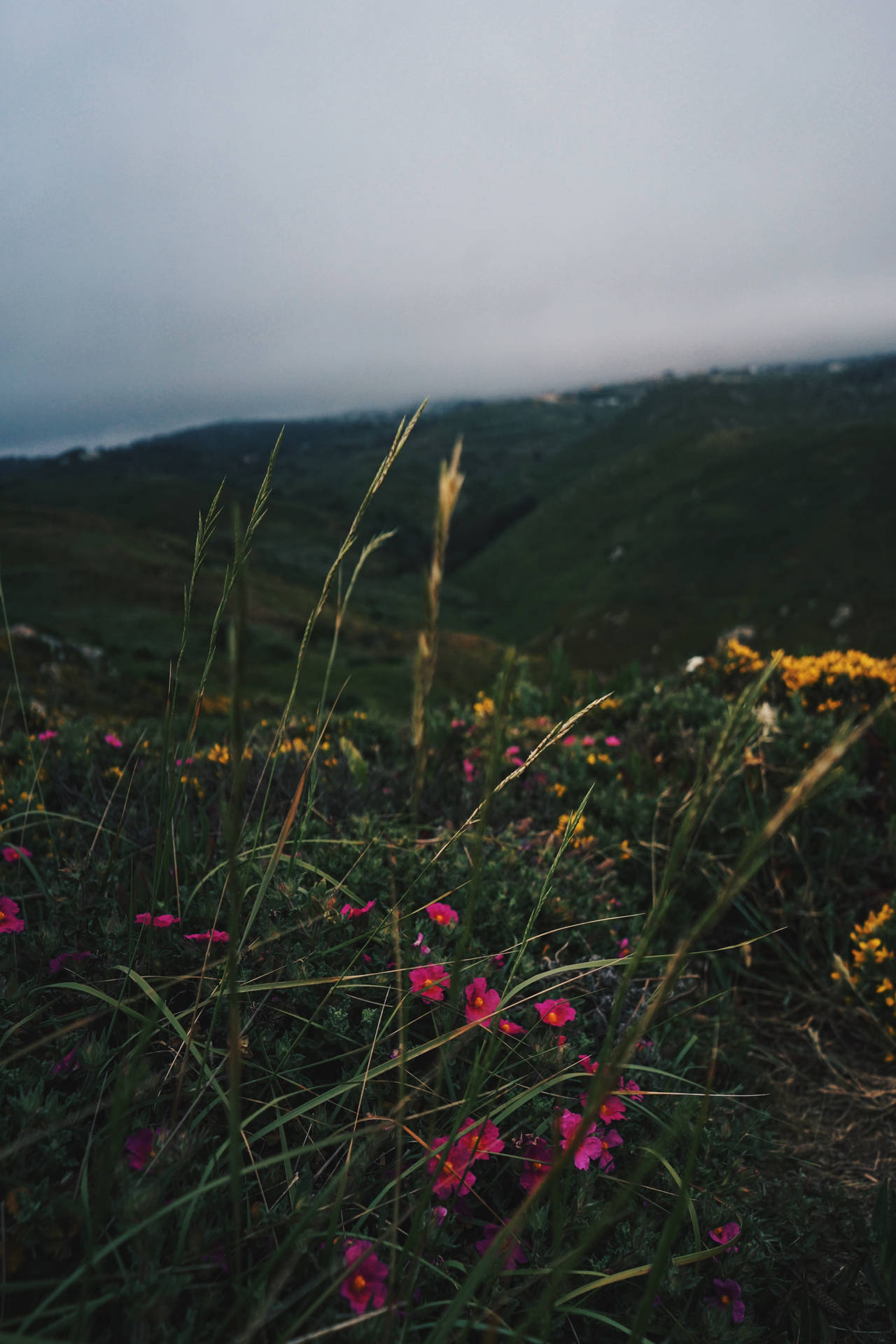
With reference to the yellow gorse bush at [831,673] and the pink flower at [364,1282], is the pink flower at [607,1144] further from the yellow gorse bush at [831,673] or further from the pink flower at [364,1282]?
the yellow gorse bush at [831,673]

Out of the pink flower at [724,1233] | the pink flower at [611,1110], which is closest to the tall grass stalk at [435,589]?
the pink flower at [611,1110]

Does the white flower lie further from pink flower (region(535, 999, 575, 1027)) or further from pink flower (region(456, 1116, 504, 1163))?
pink flower (region(456, 1116, 504, 1163))

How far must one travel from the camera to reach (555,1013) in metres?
2.15

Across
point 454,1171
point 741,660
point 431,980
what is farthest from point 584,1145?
point 741,660

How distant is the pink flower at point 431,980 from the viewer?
1.95m

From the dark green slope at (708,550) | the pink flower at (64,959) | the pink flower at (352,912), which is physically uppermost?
the pink flower at (64,959)

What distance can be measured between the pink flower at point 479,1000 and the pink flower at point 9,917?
1.30m

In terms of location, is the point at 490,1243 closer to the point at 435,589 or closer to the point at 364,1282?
the point at 364,1282

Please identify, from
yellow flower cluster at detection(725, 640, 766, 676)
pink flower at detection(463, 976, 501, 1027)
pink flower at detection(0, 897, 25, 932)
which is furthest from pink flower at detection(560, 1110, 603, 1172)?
yellow flower cluster at detection(725, 640, 766, 676)

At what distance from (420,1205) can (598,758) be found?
3.59m

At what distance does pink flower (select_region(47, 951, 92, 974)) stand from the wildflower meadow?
1 centimetres

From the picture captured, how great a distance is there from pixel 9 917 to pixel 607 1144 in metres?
1.85

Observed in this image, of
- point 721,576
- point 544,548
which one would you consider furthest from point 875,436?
point 544,548

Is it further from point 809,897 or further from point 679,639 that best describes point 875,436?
point 809,897
